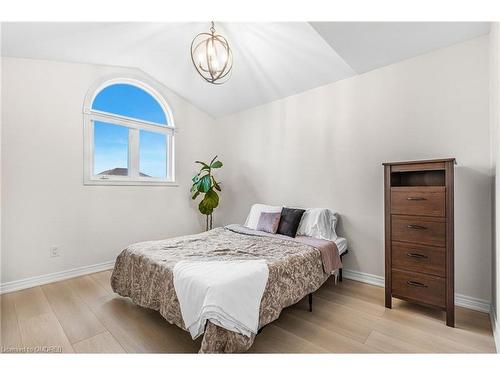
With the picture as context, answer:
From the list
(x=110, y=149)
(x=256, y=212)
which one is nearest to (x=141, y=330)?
(x=256, y=212)

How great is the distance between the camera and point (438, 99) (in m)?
2.32

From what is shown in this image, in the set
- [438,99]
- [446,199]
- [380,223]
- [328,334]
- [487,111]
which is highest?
[438,99]

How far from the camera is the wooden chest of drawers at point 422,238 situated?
190 centimetres

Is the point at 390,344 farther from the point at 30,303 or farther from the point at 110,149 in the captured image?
the point at 110,149

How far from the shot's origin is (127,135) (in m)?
3.55

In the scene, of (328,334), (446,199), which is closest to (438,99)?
(446,199)

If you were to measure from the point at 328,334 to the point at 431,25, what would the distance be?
2.67 m

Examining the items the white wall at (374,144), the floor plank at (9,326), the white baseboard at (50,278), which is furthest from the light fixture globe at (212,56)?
the white baseboard at (50,278)

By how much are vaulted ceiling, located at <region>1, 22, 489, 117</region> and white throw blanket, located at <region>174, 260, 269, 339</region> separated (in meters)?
2.18

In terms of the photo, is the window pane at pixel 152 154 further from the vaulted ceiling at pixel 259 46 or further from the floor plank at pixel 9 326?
the floor plank at pixel 9 326

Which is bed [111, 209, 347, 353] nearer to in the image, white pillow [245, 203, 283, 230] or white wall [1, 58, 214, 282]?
white pillow [245, 203, 283, 230]

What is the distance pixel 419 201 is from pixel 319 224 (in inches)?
41.2
